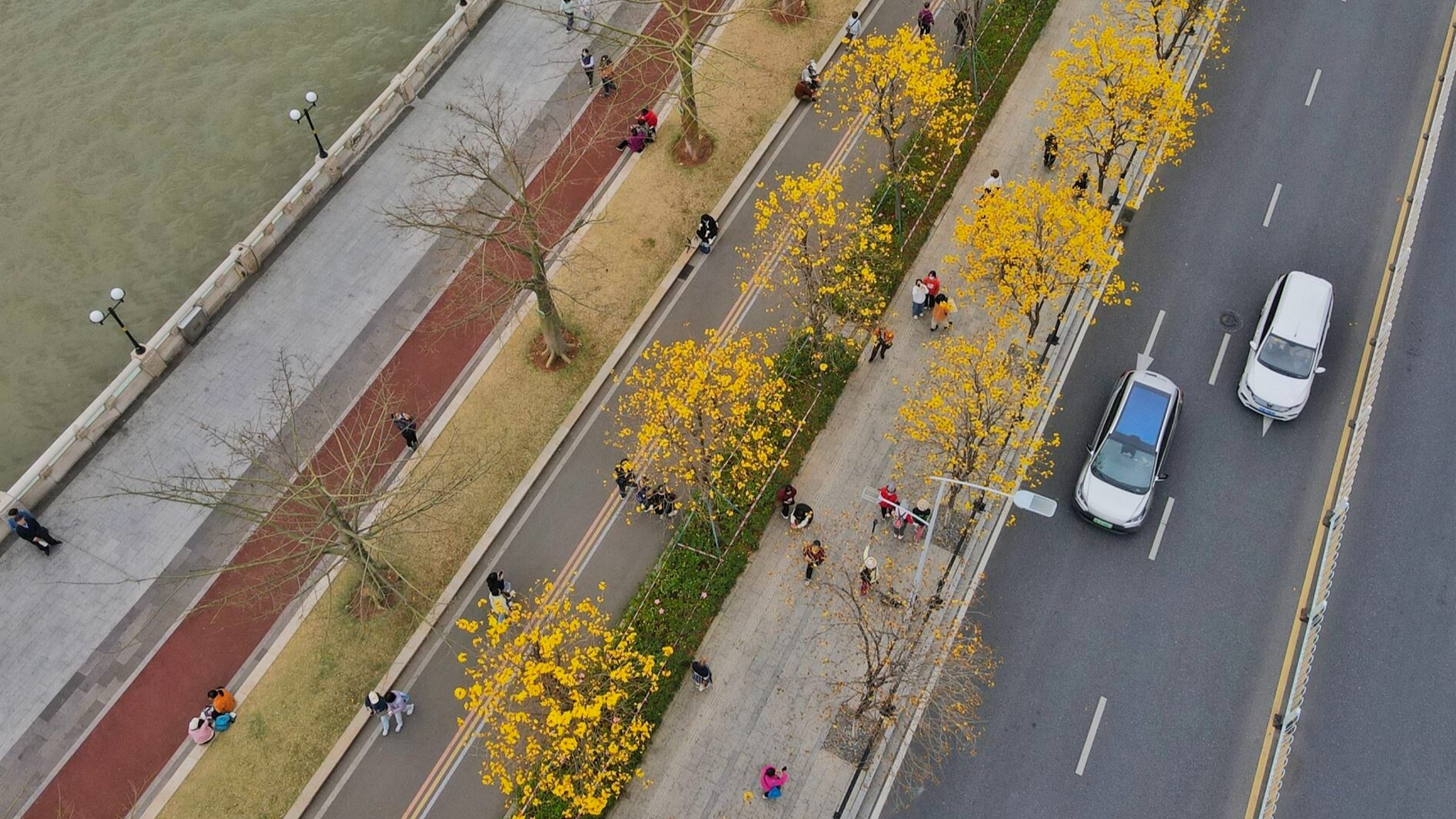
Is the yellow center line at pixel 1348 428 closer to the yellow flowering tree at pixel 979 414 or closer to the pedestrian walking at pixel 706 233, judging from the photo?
the yellow flowering tree at pixel 979 414

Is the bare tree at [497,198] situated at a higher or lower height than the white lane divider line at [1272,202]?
lower

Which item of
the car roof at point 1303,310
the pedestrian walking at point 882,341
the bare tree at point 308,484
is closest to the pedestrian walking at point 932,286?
the pedestrian walking at point 882,341

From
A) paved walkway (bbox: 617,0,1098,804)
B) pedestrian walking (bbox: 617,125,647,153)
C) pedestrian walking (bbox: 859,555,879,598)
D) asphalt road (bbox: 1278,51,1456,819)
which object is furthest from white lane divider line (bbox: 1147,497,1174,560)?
pedestrian walking (bbox: 617,125,647,153)

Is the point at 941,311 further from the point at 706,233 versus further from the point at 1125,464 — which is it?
the point at 706,233

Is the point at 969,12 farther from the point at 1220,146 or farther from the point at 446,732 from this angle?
the point at 446,732

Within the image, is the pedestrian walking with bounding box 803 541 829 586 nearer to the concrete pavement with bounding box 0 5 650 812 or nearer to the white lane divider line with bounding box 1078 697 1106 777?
the white lane divider line with bounding box 1078 697 1106 777

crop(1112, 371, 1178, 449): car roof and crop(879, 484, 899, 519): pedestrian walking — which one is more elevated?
crop(1112, 371, 1178, 449): car roof
